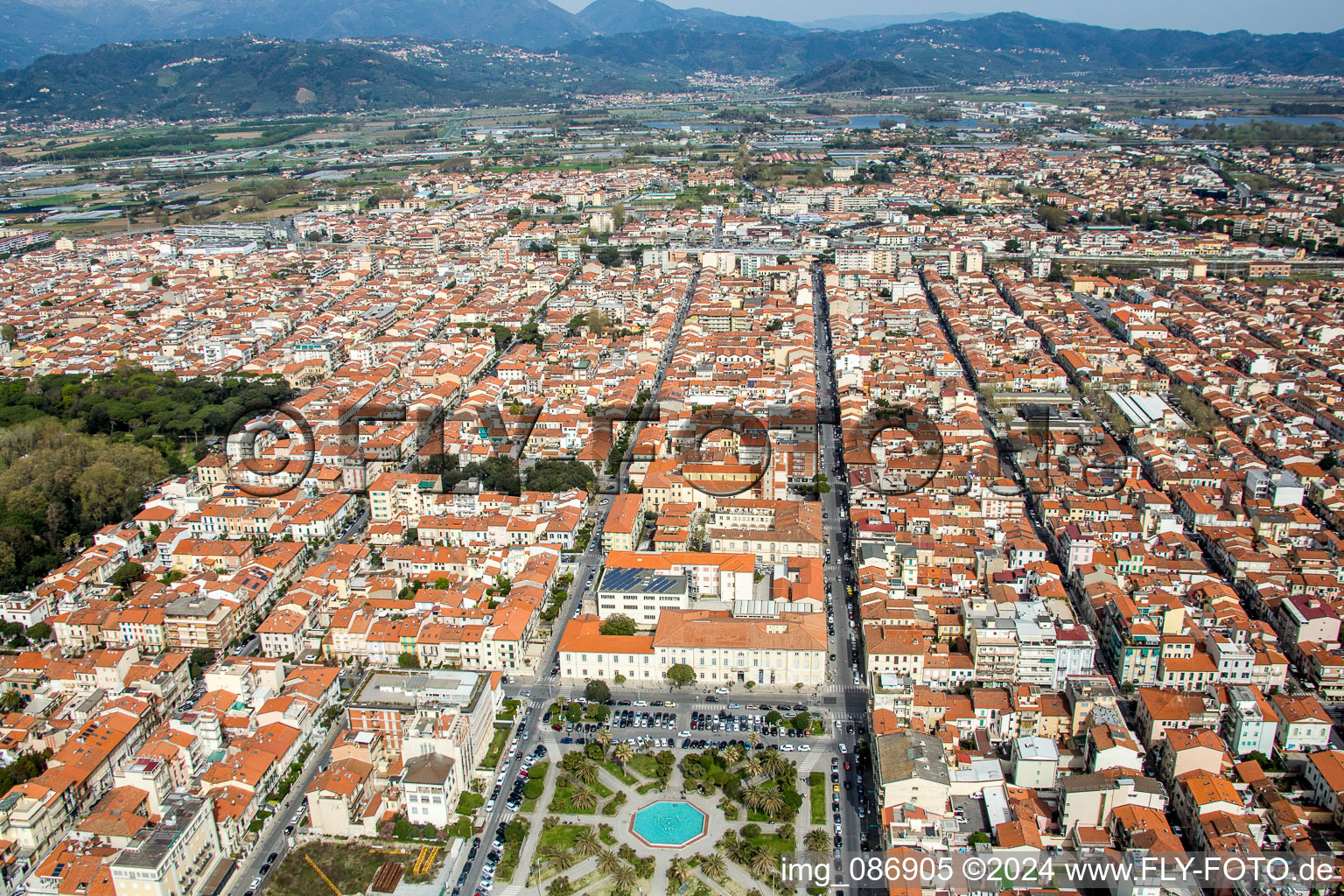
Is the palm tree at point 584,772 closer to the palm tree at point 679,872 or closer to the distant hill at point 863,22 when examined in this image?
the palm tree at point 679,872

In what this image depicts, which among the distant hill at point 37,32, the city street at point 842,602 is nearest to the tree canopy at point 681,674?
the city street at point 842,602

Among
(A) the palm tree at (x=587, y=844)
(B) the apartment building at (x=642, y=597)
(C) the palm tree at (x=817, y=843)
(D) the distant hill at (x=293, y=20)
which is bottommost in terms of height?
(A) the palm tree at (x=587, y=844)

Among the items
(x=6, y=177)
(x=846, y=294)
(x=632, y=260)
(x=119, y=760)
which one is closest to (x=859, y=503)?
(x=119, y=760)

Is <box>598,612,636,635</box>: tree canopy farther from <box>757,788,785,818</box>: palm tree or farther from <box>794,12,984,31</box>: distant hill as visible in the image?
<box>794,12,984,31</box>: distant hill

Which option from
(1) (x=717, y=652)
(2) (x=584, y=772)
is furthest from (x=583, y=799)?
(1) (x=717, y=652)

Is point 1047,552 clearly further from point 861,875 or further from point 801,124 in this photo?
point 801,124

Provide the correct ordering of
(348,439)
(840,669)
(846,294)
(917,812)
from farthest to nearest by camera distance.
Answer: (846,294)
(348,439)
(840,669)
(917,812)
